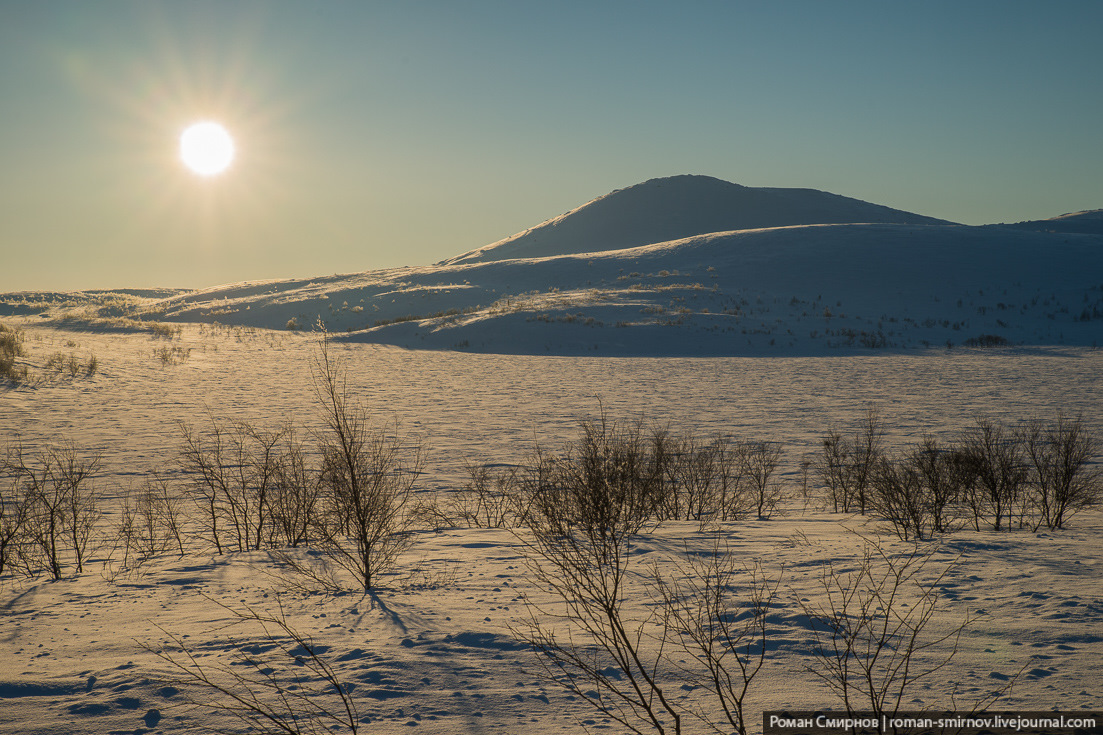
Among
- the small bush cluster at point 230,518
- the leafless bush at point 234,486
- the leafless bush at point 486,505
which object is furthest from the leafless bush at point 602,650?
the leafless bush at point 234,486

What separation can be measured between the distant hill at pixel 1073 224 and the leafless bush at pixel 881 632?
113587 mm

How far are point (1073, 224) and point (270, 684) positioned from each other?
444 feet

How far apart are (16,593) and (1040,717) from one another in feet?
25.5

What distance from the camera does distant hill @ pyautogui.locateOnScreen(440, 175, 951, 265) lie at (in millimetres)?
101125

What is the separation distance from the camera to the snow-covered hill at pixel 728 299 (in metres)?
31.7

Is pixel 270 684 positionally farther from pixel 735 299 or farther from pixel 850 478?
pixel 735 299

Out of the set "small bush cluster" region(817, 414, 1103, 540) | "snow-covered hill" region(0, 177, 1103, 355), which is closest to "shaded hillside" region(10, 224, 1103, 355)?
"snow-covered hill" region(0, 177, 1103, 355)

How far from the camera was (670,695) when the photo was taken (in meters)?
3.71

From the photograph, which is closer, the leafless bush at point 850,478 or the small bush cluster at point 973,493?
the small bush cluster at point 973,493

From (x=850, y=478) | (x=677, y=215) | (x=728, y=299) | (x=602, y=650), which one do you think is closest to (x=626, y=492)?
(x=850, y=478)

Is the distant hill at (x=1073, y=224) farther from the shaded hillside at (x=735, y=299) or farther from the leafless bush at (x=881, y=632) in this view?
the leafless bush at (x=881, y=632)

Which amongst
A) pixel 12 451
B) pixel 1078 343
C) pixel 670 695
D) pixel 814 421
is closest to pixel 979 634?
pixel 670 695

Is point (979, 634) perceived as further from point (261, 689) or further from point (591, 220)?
point (591, 220)

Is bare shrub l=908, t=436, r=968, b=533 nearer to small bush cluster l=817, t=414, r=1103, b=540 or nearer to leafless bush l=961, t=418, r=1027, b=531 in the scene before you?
small bush cluster l=817, t=414, r=1103, b=540
